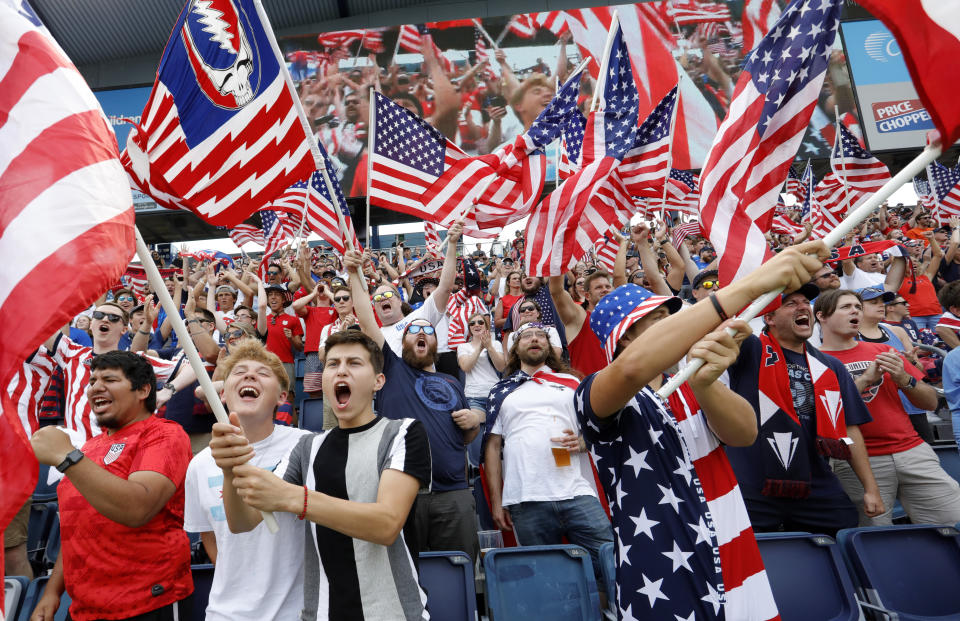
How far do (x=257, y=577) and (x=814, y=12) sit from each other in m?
3.58

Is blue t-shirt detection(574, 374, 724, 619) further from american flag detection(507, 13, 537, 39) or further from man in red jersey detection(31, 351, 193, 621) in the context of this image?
american flag detection(507, 13, 537, 39)

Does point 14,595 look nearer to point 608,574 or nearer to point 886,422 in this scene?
point 608,574

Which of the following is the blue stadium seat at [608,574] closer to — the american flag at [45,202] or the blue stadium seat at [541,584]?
the blue stadium seat at [541,584]

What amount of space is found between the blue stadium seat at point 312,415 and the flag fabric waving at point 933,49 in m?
5.62

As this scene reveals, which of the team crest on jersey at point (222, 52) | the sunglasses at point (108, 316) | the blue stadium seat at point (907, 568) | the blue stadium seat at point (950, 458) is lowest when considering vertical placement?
the blue stadium seat at point (907, 568)

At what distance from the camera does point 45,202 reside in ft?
5.26

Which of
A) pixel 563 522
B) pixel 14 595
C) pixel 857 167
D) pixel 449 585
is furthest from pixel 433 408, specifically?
pixel 857 167

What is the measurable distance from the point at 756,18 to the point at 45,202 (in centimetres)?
2805

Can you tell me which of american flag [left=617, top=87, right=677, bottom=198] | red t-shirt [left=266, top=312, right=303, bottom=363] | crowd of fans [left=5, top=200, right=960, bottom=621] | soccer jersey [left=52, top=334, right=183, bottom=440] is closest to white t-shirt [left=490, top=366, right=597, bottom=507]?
crowd of fans [left=5, top=200, right=960, bottom=621]

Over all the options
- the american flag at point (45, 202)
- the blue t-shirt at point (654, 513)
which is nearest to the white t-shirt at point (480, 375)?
the blue t-shirt at point (654, 513)

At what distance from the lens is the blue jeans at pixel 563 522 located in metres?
4.16

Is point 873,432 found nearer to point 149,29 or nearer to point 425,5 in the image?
point 425,5

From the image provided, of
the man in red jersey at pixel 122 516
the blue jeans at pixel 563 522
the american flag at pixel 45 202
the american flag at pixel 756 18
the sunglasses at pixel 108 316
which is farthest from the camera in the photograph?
the american flag at pixel 756 18

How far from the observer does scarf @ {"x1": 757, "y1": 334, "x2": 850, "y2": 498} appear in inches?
139
